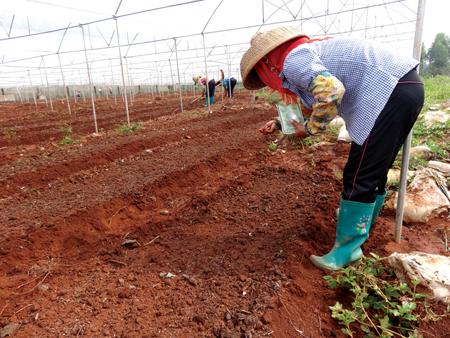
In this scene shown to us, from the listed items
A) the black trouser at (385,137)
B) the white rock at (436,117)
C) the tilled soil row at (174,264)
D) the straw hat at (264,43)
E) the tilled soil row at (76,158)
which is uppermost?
the straw hat at (264,43)

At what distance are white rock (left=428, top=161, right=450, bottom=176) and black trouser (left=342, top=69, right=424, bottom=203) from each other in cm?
184

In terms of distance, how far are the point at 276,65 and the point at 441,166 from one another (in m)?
2.49

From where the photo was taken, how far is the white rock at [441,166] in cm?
330

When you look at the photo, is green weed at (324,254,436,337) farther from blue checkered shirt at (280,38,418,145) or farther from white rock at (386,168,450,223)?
white rock at (386,168,450,223)

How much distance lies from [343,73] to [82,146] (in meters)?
5.48

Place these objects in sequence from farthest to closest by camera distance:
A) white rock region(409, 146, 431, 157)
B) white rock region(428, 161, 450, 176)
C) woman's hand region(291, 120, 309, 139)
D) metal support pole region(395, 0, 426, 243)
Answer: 1. white rock region(409, 146, 431, 157)
2. white rock region(428, 161, 450, 176)
3. metal support pole region(395, 0, 426, 243)
4. woman's hand region(291, 120, 309, 139)

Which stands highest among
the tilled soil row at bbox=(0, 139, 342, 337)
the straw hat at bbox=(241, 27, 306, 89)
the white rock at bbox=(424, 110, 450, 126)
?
the straw hat at bbox=(241, 27, 306, 89)

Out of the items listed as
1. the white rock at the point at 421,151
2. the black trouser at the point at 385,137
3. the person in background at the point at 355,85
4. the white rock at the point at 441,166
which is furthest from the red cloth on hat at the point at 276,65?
the white rock at the point at 421,151

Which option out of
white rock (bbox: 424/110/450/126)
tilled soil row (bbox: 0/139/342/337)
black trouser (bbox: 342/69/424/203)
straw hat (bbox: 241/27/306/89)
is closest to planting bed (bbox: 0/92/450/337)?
tilled soil row (bbox: 0/139/342/337)

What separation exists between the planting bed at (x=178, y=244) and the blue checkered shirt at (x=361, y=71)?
952mm

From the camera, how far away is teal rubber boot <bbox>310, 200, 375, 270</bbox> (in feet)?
6.22

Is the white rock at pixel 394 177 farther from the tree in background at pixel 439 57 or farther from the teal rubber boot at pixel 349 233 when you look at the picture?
the tree in background at pixel 439 57

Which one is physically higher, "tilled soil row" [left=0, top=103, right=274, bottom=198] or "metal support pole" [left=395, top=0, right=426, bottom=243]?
"metal support pole" [left=395, top=0, right=426, bottom=243]

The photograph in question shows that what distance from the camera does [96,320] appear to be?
174 centimetres
